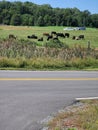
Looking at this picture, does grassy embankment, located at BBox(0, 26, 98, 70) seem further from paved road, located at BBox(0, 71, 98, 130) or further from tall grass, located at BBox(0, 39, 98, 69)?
paved road, located at BBox(0, 71, 98, 130)

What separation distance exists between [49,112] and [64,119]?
0.91 metres

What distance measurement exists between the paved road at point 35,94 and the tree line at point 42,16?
156 meters

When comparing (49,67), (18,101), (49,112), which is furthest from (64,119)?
(49,67)

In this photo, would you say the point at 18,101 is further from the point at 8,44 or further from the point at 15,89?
the point at 8,44

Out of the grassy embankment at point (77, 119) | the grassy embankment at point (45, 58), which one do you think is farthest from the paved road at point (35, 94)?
the grassy embankment at point (45, 58)

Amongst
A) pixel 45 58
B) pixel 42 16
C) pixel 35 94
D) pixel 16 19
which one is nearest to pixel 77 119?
pixel 35 94

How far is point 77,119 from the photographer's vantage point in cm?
844

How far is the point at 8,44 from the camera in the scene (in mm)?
23406

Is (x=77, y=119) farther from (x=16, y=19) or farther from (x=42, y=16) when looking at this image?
(x=42, y=16)

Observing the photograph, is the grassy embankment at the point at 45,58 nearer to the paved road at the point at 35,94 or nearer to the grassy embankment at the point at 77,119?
the paved road at the point at 35,94

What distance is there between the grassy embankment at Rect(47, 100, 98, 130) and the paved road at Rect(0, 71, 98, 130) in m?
0.37

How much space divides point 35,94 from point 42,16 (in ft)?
565

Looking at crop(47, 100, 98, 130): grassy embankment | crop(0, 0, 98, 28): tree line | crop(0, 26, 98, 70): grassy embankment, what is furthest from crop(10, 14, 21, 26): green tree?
crop(47, 100, 98, 130): grassy embankment

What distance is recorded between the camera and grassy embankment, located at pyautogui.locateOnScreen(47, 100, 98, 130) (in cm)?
782
